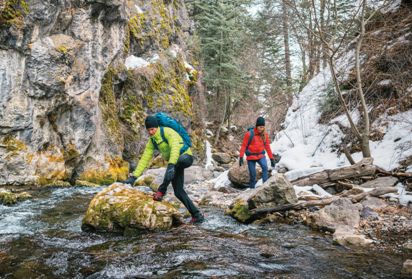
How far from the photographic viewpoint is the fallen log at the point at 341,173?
8.67m

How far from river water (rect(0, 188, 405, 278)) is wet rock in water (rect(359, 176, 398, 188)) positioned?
2.71 metres

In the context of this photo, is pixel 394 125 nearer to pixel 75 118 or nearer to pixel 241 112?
pixel 75 118

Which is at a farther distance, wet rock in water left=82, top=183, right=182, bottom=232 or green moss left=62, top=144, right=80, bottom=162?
green moss left=62, top=144, right=80, bottom=162

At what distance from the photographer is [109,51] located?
55.7 ft

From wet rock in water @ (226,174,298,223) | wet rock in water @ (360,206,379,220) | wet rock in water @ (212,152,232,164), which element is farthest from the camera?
wet rock in water @ (212,152,232,164)

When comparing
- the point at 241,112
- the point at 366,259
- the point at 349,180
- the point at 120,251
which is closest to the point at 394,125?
the point at 349,180

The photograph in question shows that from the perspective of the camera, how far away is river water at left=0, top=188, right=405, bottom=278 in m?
4.46

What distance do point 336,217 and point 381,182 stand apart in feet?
8.27

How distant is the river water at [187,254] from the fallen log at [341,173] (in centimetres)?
272

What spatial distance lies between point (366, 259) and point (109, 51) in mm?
15370

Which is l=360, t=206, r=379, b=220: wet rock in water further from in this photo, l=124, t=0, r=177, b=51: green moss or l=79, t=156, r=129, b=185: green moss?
l=124, t=0, r=177, b=51: green moss

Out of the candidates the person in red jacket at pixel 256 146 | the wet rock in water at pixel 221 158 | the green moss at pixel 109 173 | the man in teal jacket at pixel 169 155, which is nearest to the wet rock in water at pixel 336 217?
the man in teal jacket at pixel 169 155

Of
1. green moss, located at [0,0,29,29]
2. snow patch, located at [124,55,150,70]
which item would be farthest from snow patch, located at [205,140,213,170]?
green moss, located at [0,0,29,29]

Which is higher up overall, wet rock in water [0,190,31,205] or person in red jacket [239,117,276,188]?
person in red jacket [239,117,276,188]
